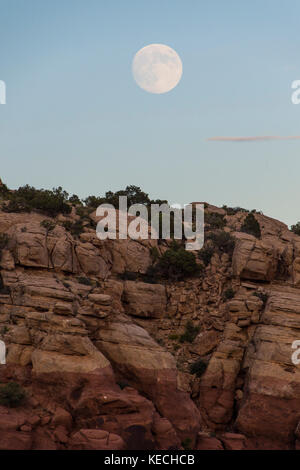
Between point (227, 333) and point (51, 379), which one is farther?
point (227, 333)

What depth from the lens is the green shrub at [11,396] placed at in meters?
23.9

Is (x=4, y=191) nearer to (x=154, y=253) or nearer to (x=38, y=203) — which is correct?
(x=38, y=203)

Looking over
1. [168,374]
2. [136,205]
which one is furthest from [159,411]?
[136,205]

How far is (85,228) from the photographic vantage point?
41250 mm

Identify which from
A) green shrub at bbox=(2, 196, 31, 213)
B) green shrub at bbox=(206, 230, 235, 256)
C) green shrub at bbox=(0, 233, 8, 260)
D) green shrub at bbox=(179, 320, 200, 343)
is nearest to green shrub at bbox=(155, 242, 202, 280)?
green shrub at bbox=(206, 230, 235, 256)

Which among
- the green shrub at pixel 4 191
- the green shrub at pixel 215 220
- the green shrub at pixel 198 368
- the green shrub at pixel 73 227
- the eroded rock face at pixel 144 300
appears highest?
the green shrub at pixel 4 191

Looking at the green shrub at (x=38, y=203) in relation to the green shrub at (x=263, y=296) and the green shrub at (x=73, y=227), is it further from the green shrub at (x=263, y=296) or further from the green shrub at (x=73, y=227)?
the green shrub at (x=263, y=296)

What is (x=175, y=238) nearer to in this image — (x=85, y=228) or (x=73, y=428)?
(x=85, y=228)

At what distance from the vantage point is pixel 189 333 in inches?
1425

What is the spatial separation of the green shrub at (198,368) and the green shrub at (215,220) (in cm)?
1972

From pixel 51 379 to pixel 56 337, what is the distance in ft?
7.23

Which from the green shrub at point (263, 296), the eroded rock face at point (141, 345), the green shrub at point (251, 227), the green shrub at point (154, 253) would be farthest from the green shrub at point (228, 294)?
the green shrub at point (251, 227)

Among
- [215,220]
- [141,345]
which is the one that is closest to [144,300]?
[141,345]

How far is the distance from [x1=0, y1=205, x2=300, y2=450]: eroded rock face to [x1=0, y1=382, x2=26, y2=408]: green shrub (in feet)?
1.23
